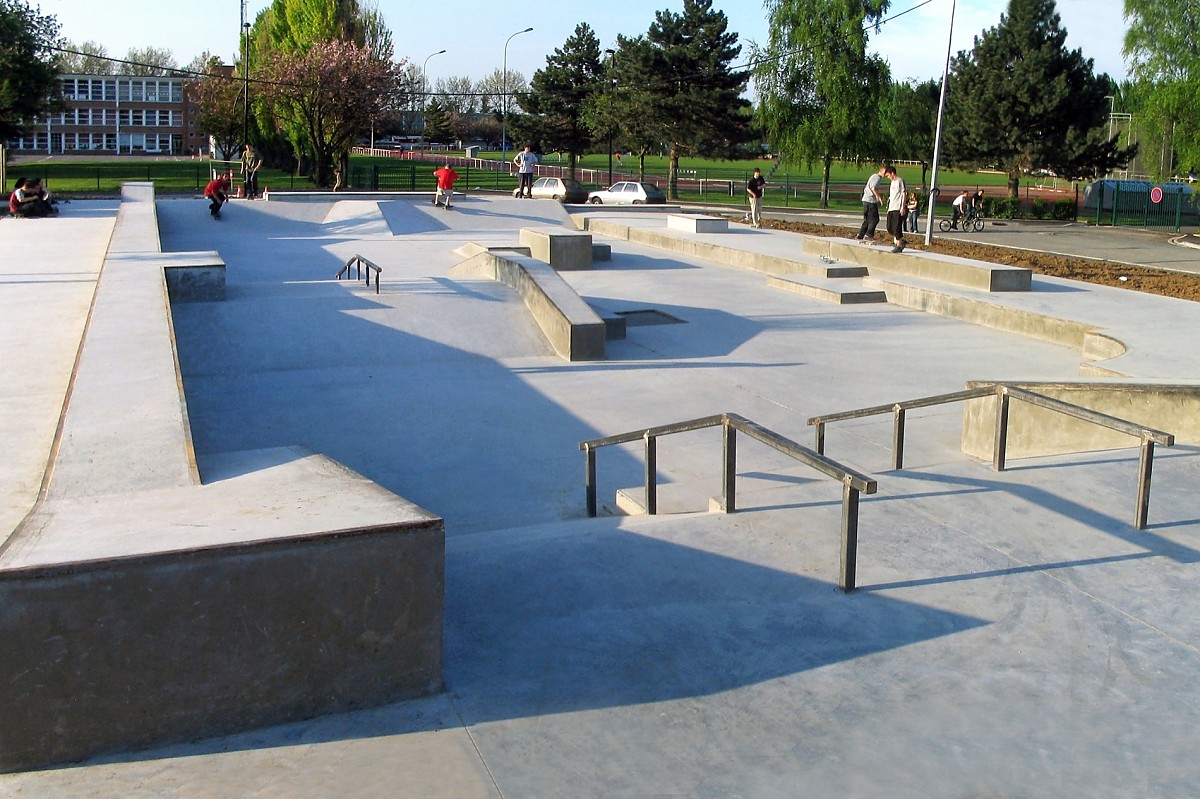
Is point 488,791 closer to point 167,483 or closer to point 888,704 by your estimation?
point 888,704

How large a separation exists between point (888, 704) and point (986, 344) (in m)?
10.9

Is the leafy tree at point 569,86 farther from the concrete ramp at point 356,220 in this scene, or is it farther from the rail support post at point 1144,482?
the rail support post at point 1144,482

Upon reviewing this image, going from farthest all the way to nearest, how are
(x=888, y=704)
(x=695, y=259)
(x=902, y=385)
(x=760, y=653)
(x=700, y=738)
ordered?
(x=695, y=259) → (x=902, y=385) → (x=760, y=653) → (x=888, y=704) → (x=700, y=738)

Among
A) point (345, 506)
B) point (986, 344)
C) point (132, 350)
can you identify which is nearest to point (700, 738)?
point (345, 506)

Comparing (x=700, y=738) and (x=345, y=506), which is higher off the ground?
(x=345, y=506)

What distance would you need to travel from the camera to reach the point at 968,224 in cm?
3778

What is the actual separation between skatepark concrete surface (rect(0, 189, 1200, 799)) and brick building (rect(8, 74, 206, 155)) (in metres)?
120

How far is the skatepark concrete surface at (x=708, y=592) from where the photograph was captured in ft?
11.6

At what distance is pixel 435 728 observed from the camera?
373 cm

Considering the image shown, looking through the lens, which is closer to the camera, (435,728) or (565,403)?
(435,728)

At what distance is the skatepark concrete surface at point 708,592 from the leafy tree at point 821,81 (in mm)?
42414

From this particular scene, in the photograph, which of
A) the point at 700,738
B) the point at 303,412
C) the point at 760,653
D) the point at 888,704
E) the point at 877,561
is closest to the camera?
the point at 700,738

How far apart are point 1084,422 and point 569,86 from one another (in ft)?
199

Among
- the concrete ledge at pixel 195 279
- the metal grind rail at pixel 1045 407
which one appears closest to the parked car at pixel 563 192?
the concrete ledge at pixel 195 279
